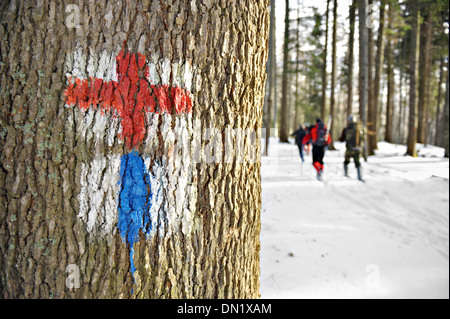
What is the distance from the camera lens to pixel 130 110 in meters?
1.18

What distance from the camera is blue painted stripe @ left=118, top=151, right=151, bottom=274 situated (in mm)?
1184

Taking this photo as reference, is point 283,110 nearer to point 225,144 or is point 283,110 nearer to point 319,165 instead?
point 319,165

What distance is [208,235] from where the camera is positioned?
1298 mm

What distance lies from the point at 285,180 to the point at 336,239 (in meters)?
3.63

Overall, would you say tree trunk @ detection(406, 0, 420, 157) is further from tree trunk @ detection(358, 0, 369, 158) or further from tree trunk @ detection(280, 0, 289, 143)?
tree trunk @ detection(280, 0, 289, 143)

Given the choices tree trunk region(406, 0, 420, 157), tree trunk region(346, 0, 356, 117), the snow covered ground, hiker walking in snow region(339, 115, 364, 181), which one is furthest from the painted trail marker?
tree trunk region(406, 0, 420, 157)

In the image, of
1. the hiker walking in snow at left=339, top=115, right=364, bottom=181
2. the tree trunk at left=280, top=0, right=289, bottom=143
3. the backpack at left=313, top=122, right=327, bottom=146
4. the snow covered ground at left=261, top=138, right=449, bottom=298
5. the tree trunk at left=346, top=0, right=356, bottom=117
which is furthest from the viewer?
the tree trunk at left=280, top=0, right=289, bottom=143

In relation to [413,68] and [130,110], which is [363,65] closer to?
[413,68]

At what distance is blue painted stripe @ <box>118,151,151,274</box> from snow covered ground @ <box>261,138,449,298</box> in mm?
2759

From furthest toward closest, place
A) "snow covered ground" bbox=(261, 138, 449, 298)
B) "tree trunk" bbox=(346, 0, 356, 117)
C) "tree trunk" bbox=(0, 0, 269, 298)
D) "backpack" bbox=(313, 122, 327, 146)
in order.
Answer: "tree trunk" bbox=(346, 0, 356, 117) → "backpack" bbox=(313, 122, 327, 146) → "snow covered ground" bbox=(261, 138, 449, 298) → "tree trunk" bbox=(0, 0, 269, 298)

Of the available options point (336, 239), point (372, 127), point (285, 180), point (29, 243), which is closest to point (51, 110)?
point (29, 243)

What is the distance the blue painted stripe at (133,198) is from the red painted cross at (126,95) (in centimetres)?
9

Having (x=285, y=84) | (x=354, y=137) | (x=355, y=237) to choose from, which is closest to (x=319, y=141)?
(x=354, y=137)

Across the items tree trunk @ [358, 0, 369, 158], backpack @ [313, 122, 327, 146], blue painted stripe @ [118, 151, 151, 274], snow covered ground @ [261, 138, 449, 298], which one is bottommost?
snow covered ground @ [261, 138, 449, 298]
